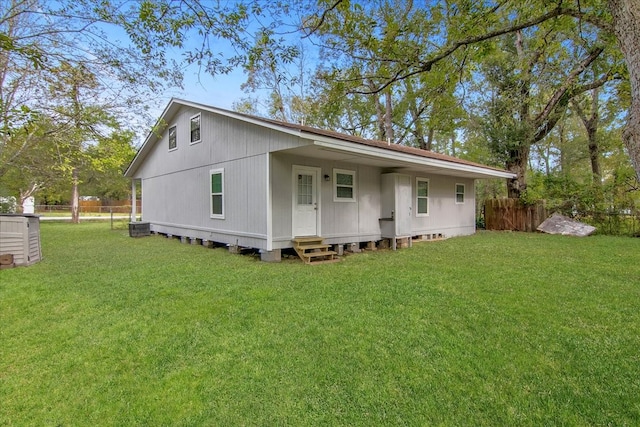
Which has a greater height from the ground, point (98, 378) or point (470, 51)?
point (470, 51)

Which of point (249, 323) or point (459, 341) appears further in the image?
point (249, 323)

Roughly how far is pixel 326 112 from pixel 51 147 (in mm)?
7405

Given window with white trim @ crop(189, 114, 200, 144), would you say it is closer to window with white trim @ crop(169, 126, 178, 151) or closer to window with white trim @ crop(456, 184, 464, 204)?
window with white trim @ crop(169, 126, 178, 151)

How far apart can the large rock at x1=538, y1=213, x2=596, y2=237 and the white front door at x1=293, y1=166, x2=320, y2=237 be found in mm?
9568

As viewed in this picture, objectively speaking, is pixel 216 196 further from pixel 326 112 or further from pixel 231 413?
pixel 231 413

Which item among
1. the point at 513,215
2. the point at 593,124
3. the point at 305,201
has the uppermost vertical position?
the point at 593,124

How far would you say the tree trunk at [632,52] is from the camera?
8.04 ft

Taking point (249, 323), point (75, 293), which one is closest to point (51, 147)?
point (75, 293)

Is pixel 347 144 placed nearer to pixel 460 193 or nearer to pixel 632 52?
pixel 632 52

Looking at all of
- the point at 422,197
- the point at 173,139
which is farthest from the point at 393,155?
the point at 173,139

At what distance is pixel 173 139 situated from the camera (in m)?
11.5

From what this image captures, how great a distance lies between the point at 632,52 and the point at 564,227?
1157 cm

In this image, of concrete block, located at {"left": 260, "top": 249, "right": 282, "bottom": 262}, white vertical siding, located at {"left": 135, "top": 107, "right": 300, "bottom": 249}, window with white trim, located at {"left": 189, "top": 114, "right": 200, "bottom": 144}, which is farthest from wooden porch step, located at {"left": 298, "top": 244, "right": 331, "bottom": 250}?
window with white trim, located at {"left": 189, "top": 114, "right": 200, "bottom": 144}

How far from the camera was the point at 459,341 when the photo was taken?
3064mm
